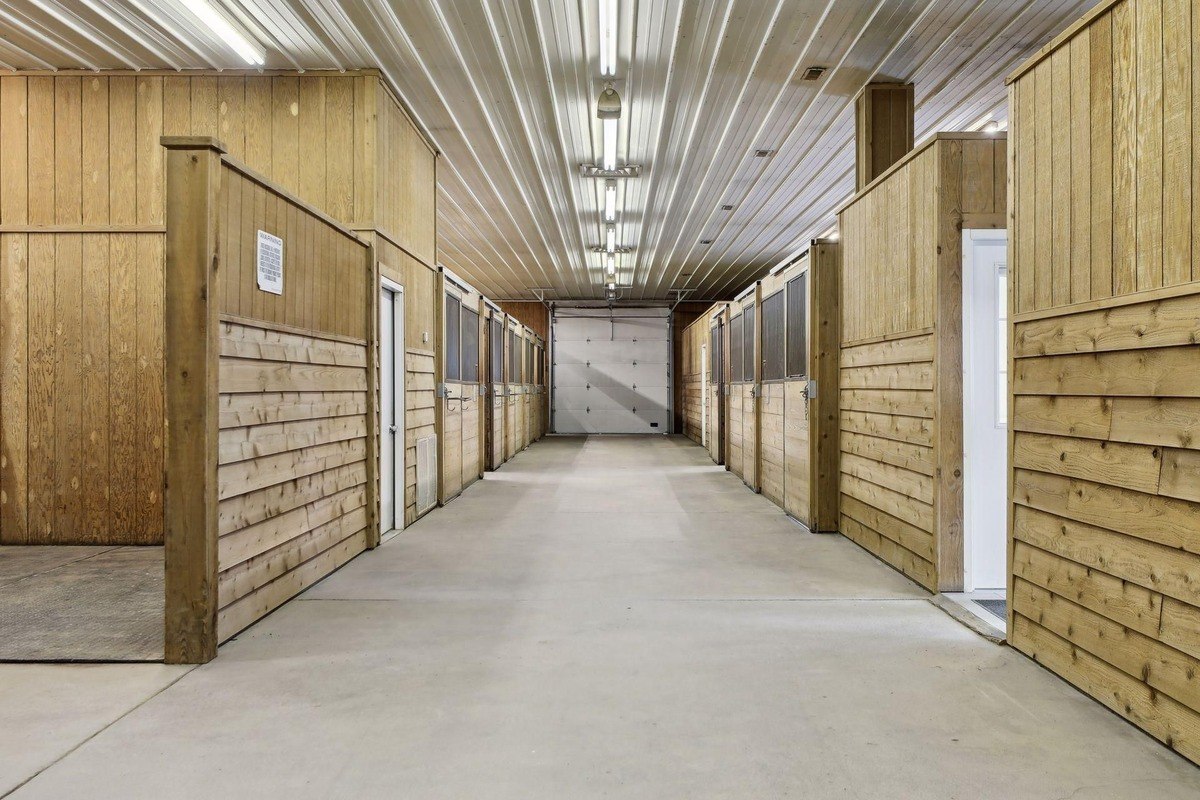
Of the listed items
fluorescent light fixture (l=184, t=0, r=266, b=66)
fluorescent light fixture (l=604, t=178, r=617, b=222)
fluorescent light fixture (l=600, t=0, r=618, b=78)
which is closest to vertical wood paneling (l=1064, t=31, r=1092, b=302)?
fluorescent light fixture (l=600, t=0, r=618, b=78)

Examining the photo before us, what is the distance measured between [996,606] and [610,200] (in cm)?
682

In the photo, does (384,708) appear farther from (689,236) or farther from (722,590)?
(689,236)

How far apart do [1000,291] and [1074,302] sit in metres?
1.37

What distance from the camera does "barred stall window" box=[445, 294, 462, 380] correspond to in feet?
24.8

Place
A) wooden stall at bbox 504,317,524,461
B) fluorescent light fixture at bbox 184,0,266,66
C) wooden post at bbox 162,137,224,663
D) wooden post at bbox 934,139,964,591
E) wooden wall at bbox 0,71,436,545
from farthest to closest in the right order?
1. wooden stall at bbox 504,317,524,461
2. wooden wall at bbox 0,71,436,545
3. fluorescent light fixture at bbox 184,0,266,66
4. wooden post at bbox 934,139,964,591
5. wooden post at bbox 162,137,224,663

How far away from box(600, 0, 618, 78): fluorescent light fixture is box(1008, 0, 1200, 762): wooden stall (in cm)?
255

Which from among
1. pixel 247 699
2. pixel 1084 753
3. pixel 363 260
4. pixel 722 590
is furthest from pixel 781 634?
pixel 363 260

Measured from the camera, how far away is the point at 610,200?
9.12 m

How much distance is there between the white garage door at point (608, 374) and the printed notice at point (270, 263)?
1542 centimetres

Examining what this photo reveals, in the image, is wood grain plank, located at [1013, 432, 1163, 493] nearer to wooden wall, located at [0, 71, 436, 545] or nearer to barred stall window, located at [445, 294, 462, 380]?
wooden wall, located at [0, 71, 436, 545]

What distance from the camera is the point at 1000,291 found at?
3.96 meters

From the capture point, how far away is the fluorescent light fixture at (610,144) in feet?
21.0

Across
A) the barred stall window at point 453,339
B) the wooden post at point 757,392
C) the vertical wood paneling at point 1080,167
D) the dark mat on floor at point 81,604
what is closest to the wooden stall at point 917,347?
the vertical wood paneling at point 1080,167

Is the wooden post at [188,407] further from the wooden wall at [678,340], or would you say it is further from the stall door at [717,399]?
the wooden wall at [678,340]
